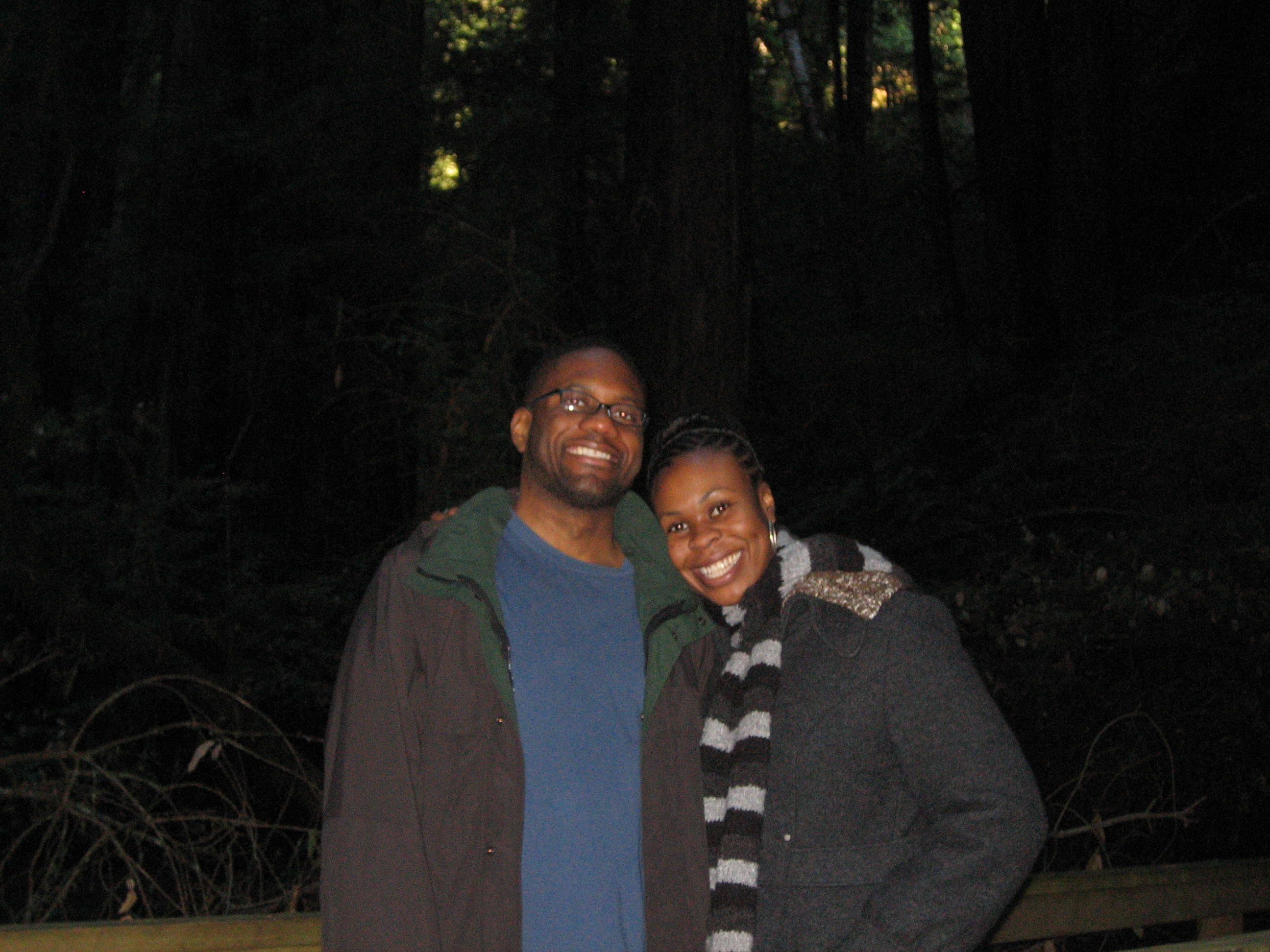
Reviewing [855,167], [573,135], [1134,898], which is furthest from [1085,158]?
[1134,898]

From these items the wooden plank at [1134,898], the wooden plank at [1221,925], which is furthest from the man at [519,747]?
the wooden plank at [1221,925]

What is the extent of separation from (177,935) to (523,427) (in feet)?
4.93

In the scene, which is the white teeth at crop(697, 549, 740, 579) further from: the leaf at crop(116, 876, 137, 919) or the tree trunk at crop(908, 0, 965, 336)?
the tree trunk at crop(908, 0, 965, 336)

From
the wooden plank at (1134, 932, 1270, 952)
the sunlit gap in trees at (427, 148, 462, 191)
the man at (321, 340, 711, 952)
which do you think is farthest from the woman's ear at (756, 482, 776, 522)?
the sunlit gap in trees at (427, 148, 462, 191)

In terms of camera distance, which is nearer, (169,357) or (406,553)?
(406,553)

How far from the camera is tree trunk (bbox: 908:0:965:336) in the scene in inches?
629

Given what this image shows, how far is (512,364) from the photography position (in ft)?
22.8

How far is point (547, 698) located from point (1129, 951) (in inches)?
51.1

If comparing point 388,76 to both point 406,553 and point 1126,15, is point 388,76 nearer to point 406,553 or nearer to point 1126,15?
point 1126,15

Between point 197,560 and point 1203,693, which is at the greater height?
point 197,560

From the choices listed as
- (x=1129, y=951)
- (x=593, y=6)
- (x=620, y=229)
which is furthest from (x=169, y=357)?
(x=1129, y=951)

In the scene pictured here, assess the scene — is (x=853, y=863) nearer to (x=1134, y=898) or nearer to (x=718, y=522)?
(x=718, y=522)

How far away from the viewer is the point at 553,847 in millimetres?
2826

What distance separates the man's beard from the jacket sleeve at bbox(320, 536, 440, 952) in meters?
0.64
